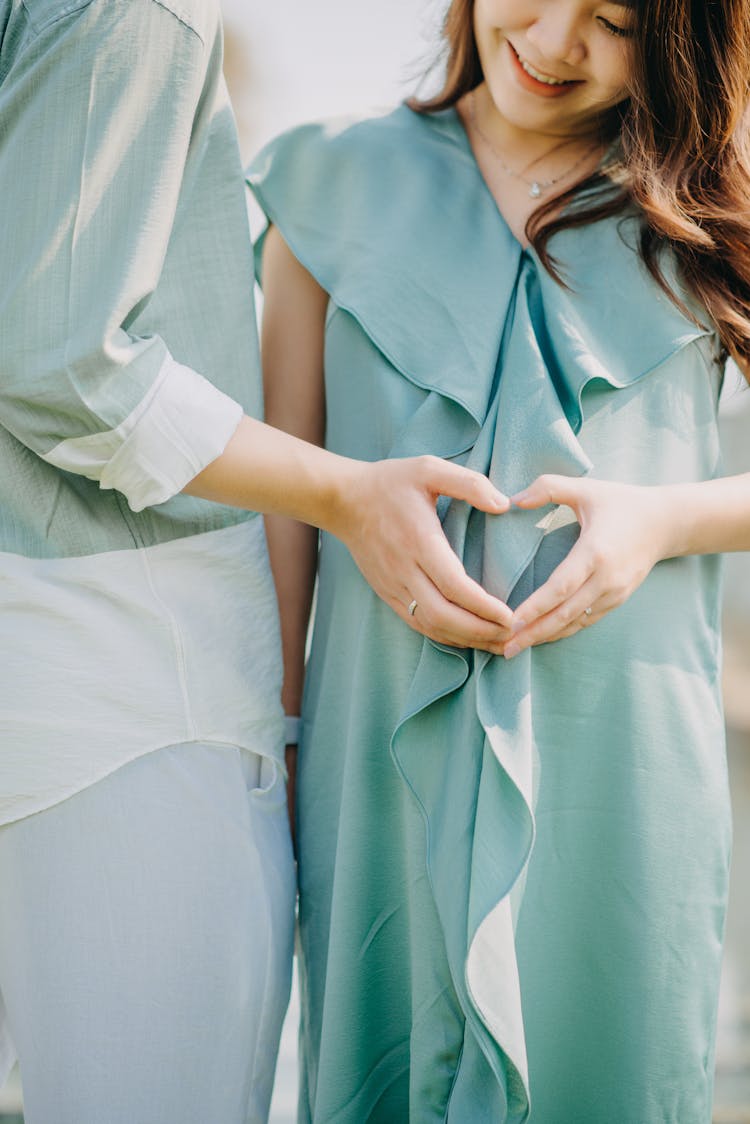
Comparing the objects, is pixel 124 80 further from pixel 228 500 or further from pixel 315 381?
pixel 315 381

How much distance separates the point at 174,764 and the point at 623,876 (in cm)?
53

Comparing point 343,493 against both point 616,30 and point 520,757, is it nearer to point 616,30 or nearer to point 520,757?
point 520,757

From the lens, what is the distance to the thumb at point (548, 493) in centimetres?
116

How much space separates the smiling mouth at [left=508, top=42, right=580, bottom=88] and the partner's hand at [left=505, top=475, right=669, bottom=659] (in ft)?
1.87

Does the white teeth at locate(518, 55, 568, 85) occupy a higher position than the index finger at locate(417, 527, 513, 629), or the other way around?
the white teeth at locate(518, 55, 568, 85)

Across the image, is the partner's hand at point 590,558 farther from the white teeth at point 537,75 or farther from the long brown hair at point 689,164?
the white teeth at point 537,75

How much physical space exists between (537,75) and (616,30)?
0.11 metres

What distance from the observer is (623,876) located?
125 cm

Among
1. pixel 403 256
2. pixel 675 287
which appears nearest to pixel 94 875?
pixel 403 256

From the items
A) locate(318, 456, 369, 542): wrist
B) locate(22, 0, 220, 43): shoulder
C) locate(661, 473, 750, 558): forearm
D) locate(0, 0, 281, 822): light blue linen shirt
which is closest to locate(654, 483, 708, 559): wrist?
locate(661, 473, 750, 558): forearm

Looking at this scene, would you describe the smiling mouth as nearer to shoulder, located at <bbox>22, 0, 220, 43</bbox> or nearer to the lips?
the lips

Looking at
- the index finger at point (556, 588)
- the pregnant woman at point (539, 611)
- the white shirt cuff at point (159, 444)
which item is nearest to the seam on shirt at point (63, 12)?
the white shirt cuff at point (159, 444)

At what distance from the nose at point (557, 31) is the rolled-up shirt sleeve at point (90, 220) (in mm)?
505

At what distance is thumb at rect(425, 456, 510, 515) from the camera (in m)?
1.14
